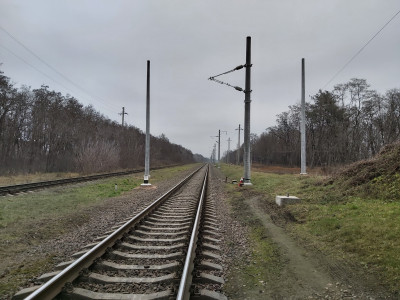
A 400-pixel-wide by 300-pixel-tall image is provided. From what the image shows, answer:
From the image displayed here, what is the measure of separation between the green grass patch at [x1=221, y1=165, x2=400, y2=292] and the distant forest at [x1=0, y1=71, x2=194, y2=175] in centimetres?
3151

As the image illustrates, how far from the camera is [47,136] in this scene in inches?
1722

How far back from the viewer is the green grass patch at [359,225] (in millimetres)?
5281

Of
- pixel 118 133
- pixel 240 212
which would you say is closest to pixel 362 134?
pixel 118 133

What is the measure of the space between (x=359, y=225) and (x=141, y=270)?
499 centimetres

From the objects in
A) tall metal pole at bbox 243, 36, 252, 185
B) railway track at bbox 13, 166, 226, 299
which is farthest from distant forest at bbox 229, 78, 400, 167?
railway track at bbox 13, 166, 226, 299

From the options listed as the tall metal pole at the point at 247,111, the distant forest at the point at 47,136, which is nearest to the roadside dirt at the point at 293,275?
the tall metal pole at the point at 247,111

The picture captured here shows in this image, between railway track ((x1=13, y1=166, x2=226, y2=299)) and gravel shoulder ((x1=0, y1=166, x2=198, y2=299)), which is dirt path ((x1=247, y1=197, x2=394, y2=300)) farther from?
gravel shoulder ((x1=0, y1=166, x2=198, y2=299))

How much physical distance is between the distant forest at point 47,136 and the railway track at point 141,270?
1224 inches

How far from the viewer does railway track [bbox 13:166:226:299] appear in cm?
401

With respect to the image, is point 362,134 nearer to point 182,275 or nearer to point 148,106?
point 148,106

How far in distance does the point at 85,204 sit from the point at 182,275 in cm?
977

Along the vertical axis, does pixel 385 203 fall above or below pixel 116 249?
above

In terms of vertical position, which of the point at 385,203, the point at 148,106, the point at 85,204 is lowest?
the point at 85,204

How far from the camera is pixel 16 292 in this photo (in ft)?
13.9
